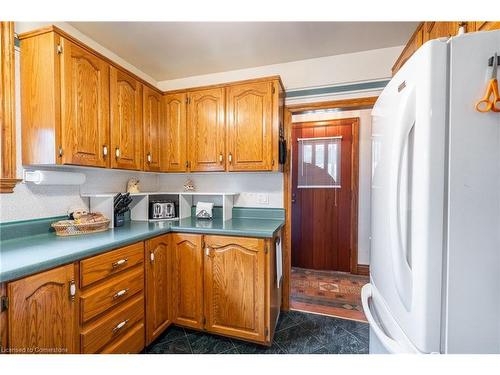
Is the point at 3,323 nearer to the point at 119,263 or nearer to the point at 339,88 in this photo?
the point at 119,263

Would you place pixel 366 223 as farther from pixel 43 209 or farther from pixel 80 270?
pixel 43 209

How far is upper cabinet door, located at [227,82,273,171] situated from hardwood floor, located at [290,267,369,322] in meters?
1.53

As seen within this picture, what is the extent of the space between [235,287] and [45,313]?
1.05 m

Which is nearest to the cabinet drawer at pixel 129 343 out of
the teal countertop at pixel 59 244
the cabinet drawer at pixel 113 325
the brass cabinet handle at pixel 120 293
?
the cabinet drawer at pixel 113 325

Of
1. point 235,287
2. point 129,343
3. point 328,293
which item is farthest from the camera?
point 328,293

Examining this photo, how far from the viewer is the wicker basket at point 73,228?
1.42 m

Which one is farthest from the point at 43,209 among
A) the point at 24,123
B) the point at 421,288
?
the point at 421,288

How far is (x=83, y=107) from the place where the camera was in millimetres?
1417

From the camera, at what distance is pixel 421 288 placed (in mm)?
627

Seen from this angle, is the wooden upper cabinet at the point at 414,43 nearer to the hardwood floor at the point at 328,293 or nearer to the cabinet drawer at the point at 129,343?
the hardwood floor at the point at 328,293

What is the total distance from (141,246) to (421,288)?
1500mm

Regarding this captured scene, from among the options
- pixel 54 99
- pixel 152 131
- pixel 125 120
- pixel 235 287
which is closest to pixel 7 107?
pixel 54 99

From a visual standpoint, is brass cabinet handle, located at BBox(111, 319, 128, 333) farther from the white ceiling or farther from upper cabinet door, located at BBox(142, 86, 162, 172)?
the white ceiling
